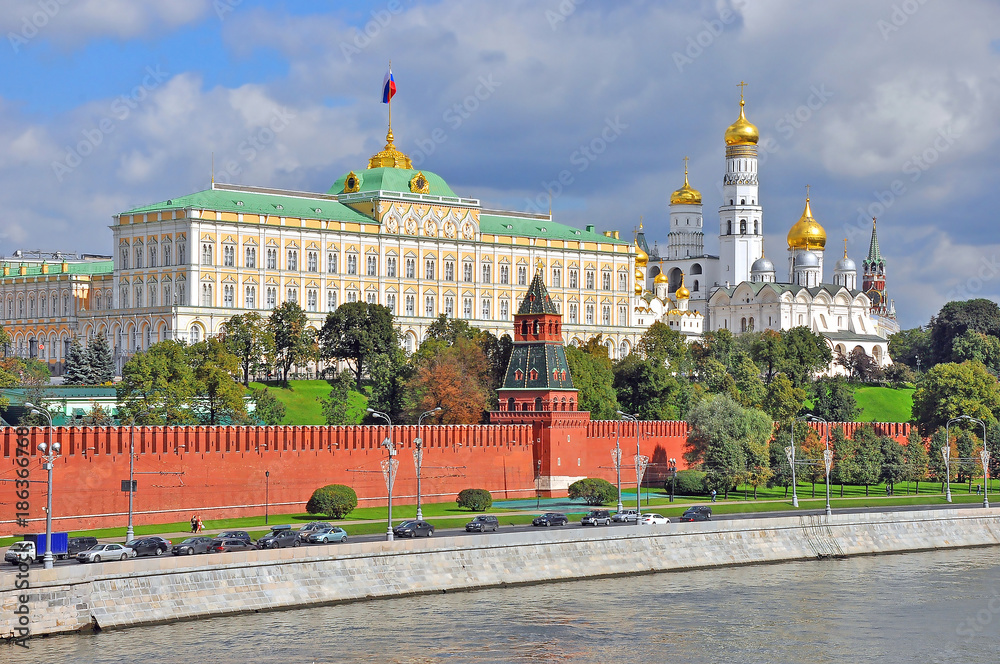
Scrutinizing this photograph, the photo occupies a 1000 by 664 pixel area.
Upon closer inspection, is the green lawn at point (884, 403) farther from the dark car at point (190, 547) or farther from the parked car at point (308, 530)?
the dark car at point (190, 547)

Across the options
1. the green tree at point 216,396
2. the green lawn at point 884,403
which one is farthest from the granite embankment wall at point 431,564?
the green lawn at point 884,403

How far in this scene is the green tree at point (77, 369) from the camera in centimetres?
11200

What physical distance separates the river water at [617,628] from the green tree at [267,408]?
39982 millimetres

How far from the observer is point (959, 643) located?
167 feet

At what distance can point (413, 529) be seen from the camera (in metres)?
64.2

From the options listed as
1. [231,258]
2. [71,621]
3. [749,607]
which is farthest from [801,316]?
[71,621]

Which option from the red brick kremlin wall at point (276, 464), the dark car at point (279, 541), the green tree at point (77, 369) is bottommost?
the dark car at point (279, 541)

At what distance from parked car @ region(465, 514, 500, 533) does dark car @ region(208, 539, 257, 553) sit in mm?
10008

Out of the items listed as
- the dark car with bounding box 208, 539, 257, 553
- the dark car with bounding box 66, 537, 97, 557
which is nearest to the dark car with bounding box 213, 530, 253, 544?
the dark car with bounding box 208, 539, 257, 553

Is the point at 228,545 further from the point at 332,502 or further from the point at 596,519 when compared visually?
the point at 596,519

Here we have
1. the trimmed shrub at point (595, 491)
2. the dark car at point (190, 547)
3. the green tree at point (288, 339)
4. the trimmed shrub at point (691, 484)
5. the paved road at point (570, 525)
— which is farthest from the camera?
the green tree at point (288, 339)

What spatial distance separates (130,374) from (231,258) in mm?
37902

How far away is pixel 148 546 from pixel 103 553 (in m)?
2.70

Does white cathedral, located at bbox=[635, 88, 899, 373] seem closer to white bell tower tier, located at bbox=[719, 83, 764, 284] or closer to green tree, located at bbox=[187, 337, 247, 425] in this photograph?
white bell tower tier, located at bbox=[719, 83, 764, 284]
